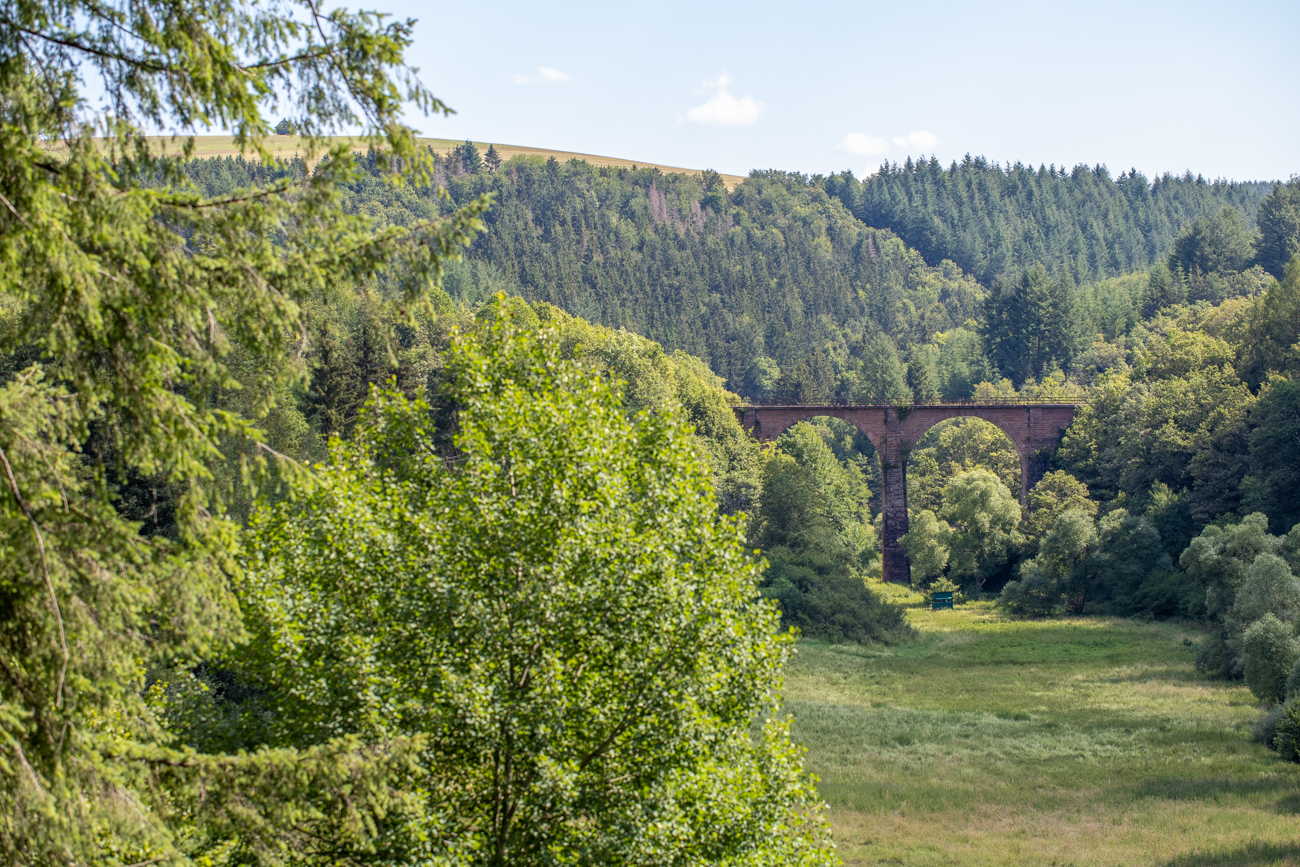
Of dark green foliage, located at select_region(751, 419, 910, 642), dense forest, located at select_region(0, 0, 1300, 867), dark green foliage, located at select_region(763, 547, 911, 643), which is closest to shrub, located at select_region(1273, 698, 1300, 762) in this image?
dense forest, located at select_region(0, 0, 1300, 867)

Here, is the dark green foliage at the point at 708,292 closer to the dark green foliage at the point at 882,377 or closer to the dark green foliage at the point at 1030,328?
the dark green foliage at the point at 882,377

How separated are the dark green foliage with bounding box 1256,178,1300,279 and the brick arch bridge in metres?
71.1

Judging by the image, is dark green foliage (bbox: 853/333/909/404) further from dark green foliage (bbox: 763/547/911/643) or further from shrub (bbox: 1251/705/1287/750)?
shrub (bbox: 1251/705/1287/750)

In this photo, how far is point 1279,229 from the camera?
134625 mm

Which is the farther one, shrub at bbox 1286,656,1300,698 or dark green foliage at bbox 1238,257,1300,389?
dark green foliage at bbox 1238,257,1300,389

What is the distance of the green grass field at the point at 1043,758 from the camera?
21891 millimetres

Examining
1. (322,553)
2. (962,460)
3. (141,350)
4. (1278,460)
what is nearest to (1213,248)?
(962,460)

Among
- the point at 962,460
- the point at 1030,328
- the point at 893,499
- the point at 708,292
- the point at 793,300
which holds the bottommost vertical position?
the point at 893,499

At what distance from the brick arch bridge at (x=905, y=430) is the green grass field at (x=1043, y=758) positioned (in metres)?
28.8

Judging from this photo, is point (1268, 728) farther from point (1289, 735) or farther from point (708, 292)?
point (708, 292)

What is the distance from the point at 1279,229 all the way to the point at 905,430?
274 ft

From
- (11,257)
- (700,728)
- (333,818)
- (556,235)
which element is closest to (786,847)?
(700,728)

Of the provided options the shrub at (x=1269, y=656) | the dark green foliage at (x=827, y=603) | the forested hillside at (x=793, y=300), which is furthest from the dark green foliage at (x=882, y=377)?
the shrub at (x=1269, y=656)

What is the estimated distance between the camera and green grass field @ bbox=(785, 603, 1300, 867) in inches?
862
